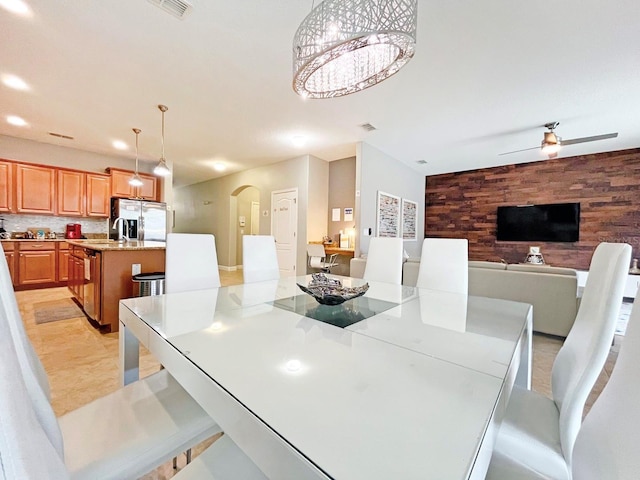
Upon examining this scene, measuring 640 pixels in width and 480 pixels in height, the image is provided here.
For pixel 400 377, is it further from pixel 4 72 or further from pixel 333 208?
pixel 333 208

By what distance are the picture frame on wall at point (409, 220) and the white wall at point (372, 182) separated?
7.4 inches

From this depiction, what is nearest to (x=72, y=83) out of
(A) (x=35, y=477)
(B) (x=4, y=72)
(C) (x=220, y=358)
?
(B) (x=4, y=72)

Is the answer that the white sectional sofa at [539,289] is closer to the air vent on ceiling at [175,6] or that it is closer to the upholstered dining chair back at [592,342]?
the upholstered dining chair back at [592,342]

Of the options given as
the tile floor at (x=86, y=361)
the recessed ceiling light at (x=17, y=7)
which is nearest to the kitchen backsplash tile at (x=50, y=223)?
the tile floor at (x=86, y=361)

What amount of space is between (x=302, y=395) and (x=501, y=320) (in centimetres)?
115

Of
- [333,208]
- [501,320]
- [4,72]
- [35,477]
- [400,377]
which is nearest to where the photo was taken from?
[35,477]

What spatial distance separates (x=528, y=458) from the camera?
31.6 inches

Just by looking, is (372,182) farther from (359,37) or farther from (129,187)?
(129,187)

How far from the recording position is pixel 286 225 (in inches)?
223

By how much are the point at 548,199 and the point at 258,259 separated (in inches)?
246

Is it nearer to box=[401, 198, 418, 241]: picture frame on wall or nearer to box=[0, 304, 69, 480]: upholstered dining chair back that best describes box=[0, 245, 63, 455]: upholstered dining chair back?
box=[0, 304, 69, 480]: upholstered dining chair back

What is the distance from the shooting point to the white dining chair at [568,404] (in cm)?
76

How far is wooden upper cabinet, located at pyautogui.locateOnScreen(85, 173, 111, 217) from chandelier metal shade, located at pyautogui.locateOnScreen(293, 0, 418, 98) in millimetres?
5680

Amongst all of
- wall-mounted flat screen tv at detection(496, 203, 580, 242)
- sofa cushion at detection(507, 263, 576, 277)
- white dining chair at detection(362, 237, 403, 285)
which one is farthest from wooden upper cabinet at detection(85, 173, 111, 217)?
wall-mounted flat screen tv at detection(496, 203, 580, 242)
